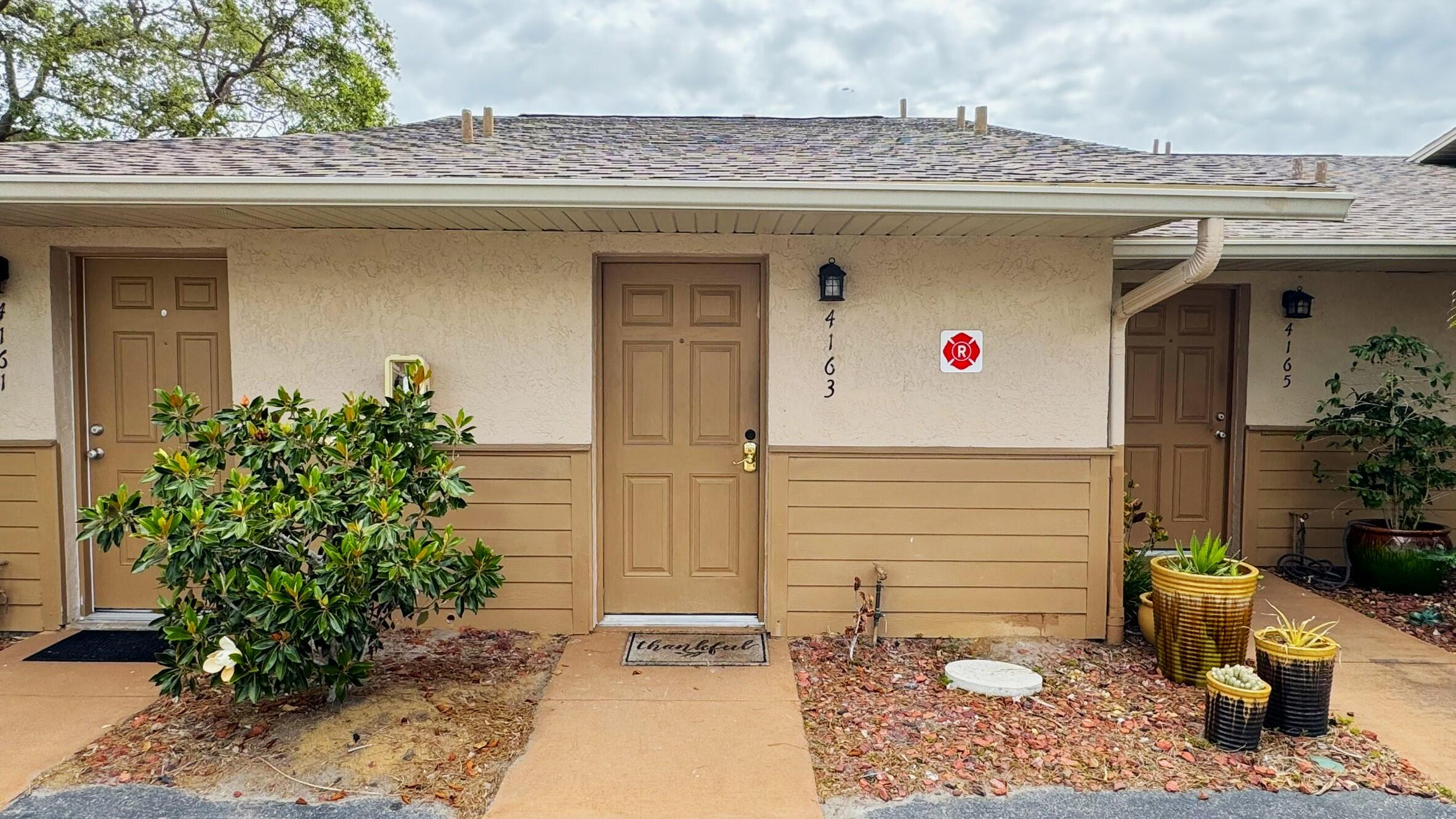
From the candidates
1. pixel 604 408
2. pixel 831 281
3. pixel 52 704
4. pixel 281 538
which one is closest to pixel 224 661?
pixel 281 538

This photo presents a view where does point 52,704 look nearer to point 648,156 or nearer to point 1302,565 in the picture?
point 648,156

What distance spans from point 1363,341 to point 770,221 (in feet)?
15.4

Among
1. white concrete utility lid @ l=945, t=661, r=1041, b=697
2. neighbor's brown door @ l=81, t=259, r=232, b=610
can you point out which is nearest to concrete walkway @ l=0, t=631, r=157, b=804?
neighbor's brown door @ l=81, t=259, r=232, b=610

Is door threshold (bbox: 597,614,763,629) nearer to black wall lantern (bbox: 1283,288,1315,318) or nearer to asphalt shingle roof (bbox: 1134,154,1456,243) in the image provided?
asphalt shingle roof (bbox: 1134,154,1456,243)

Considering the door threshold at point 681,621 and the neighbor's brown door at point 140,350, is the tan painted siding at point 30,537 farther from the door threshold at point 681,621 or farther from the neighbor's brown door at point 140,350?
the door threshold at point 681,621

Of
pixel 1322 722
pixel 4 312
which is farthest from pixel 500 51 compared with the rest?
pixel 1322 722

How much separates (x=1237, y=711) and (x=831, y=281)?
2.47 metres

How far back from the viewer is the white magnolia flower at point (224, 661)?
8.87ft

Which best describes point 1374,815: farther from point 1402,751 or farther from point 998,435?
point 998,435

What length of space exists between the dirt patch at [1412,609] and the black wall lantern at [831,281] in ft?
12.4

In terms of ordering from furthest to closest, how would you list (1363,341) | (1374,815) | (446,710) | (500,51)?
(500,51), (1363,341), (446,710), (1374,815)

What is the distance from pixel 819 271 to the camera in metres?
3.92

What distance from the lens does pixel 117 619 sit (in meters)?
4.23

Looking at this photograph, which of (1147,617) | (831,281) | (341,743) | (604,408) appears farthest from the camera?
(604,408)
